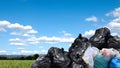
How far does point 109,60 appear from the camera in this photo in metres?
7.44

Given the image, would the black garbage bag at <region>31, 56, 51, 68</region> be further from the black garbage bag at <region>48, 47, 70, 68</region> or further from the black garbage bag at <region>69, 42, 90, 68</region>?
the black garbage bag at <region>69, 42, 90, 68</region>

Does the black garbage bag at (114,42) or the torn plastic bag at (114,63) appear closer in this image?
the torn plastic bag at (114,63)

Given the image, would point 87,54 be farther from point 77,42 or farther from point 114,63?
point 114,63

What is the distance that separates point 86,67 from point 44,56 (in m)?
1.12

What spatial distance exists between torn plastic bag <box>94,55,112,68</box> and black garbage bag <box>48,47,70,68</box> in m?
0.85

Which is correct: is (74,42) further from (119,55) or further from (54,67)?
(119,55)

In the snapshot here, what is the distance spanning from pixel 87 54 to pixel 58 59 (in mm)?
736

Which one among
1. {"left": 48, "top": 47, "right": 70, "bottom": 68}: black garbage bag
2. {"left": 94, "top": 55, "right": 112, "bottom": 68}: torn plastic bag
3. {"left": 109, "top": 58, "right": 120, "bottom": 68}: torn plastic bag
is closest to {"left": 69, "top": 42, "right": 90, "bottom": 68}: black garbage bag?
{"left": 48, "top": 47, "right": 70, "bottom": 68}: black garbage bag

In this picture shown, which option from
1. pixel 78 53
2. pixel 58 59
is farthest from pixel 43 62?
pixel 78 53

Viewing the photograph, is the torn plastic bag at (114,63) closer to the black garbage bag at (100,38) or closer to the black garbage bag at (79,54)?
the black garbage bag at (79,54)

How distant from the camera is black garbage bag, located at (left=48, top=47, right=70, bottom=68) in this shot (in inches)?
323

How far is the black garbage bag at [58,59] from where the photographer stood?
8211 millimetres

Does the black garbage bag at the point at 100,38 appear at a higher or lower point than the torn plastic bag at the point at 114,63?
higher

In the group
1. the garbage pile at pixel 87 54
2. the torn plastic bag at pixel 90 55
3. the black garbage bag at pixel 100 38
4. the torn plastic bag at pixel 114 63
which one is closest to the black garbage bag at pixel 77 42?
the garbage pile at pixel 87 54
